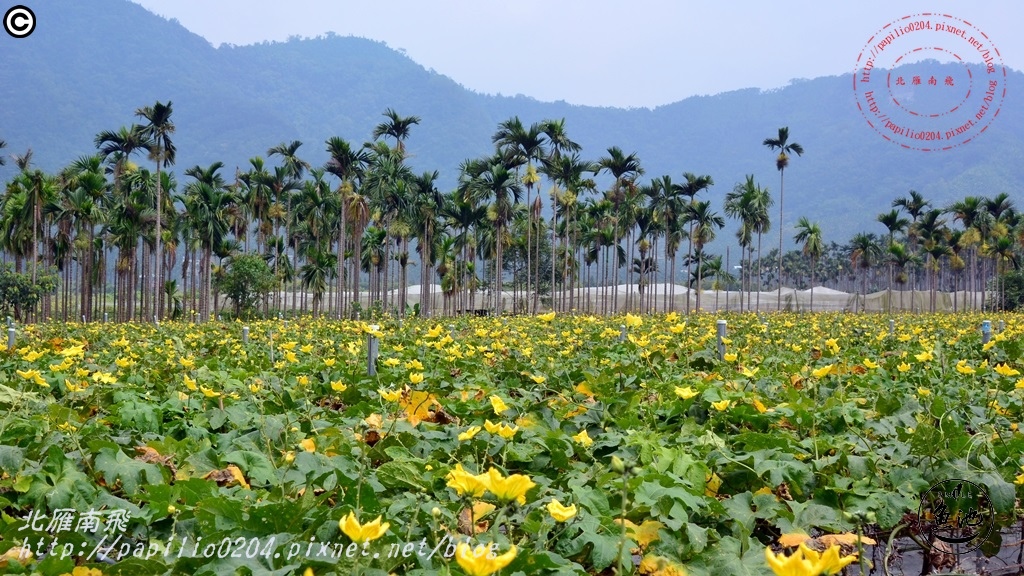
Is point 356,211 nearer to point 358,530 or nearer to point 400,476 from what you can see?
point 400,476

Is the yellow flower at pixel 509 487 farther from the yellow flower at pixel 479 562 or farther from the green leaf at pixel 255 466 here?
the green leaf at pixel 255 466

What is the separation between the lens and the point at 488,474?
151 cm

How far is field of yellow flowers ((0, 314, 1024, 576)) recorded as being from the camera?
75.8 inches

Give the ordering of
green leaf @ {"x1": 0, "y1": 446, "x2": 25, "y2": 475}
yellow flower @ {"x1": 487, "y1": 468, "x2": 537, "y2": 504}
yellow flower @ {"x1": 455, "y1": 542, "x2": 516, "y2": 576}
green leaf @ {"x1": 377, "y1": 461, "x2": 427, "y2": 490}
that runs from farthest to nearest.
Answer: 1. green leaf @ {"x1": 0, "y1": 446, "x2": 25, "y2": 475}
2. green leaf @ {"x1": 377, "y1": 461, "x2": 427, "y2": 490}
3. yellow flower @ {"x1": 487, "y1": 468, "x2": 537, "y2": 504}
4. yellow flower @ {"x1": 455, "y1": 542, "x2": 516, "y2": 576}

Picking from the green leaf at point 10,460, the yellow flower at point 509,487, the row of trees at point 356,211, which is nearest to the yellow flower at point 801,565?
the yellow flower at point 509,487

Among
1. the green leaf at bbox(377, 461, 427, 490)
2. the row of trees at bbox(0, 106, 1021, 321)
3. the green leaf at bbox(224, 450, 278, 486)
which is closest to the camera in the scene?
the green leaf at bbox(377, 461, 427, 490)

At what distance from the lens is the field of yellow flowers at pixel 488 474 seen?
1.92 meters

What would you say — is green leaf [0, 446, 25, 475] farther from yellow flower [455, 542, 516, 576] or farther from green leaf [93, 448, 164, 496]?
yellow flower [455, 542, 516, 576]

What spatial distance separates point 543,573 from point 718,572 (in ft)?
1.80

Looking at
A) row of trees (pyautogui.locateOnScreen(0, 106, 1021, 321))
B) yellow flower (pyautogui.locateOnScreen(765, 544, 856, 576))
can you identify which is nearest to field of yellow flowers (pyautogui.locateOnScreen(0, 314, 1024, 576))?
yellow flower (pyautogui.locateOnScreen(765, 544, 856, 576))

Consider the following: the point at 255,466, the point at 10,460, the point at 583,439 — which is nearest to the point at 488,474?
the point at 583,439

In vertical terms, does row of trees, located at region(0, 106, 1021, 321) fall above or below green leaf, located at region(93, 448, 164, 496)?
above

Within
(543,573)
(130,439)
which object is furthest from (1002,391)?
(130,439)

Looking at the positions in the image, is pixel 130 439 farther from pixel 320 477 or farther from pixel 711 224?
pixel 711 224
